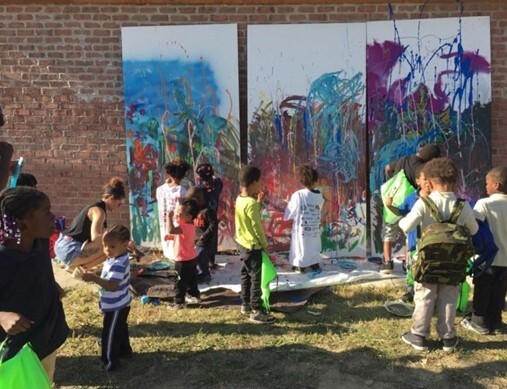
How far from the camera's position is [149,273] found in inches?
242

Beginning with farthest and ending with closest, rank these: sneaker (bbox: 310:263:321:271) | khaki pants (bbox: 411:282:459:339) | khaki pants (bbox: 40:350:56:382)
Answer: sneaker (bbox: 310:263:321:271)
khaki pants (bbox: 411:282:459:339)
khaki pants (bbox: 40:350:56:382)

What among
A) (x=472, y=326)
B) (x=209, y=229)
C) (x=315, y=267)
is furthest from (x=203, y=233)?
(x=472, y=326)

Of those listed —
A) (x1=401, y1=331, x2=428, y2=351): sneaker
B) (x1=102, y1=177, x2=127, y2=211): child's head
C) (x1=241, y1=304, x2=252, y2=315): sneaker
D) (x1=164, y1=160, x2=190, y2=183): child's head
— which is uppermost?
(x1=164, y1=160, x2=190, y2=183): child's head

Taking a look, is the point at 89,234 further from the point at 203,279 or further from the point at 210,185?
the point at 210,185

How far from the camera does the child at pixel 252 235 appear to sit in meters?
4.81

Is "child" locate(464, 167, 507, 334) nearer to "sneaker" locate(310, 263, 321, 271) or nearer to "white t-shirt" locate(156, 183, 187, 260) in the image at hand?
"sneaker" locate(310, 263, 321, 271)

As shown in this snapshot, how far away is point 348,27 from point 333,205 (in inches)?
86.0

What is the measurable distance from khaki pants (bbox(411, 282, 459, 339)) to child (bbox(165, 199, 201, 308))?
2.14 metres

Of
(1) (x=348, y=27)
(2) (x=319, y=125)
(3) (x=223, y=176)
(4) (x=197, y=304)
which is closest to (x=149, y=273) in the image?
(4) (x=197, y=304)

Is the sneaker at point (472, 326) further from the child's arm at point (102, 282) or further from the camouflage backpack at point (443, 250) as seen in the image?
the child's arm at point (102, 282)

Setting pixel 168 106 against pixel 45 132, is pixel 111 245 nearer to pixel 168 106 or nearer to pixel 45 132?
pixel 168 106

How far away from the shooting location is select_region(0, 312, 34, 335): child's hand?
8.73 ft

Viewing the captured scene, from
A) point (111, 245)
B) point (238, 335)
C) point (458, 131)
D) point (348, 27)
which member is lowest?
point (238, 335)

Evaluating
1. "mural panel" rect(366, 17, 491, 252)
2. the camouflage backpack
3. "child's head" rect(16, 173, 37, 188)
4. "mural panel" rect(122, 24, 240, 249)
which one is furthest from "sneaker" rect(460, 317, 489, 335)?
"child's head" rect(16, 173, 37, 188)
